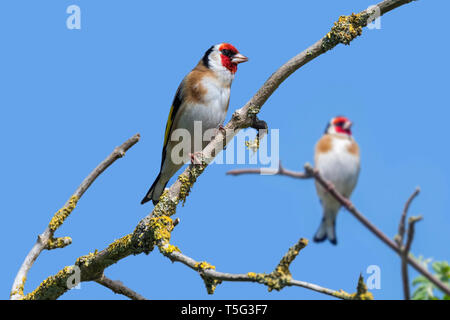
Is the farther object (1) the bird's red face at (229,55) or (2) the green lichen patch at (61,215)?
(1) the bird's red face at (229,55)

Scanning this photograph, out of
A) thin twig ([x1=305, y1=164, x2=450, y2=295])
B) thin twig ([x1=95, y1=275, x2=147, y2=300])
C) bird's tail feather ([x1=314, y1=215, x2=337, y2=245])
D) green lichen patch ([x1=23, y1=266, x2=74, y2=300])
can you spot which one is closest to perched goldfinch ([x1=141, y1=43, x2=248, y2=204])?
thin twig ([x1=95, y1=275, x2=147, y2=300])

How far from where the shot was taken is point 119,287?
297 inches

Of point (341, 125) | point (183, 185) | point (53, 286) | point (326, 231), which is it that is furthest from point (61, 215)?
point (341, 125)

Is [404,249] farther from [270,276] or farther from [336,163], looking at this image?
[270,276]

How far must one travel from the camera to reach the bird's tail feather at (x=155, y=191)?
8.02 metres

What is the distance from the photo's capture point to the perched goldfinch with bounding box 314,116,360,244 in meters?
1.61

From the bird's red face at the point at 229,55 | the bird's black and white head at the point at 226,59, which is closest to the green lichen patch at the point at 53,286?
the bird's black and white head at the point at 226,59

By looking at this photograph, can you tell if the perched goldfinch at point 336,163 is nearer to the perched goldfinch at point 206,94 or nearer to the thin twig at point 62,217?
the thin twig at point 62,217

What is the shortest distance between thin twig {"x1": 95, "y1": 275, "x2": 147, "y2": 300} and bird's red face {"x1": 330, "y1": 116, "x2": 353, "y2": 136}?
635 cm

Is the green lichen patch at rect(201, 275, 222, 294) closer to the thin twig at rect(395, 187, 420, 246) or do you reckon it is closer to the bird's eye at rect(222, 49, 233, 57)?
the thin twig at rect(395, 187, 420, 246)

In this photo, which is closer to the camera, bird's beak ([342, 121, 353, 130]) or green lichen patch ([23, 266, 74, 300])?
bird's beak ([342, 121, 353, 130])

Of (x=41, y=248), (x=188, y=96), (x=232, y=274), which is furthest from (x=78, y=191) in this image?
(x=232, y=274)

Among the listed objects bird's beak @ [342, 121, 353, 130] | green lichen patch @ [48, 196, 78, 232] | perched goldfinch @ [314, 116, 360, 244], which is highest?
green lichen patch @ [48, 196, 78, 232]

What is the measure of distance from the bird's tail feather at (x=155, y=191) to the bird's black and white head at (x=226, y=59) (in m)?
1.91
